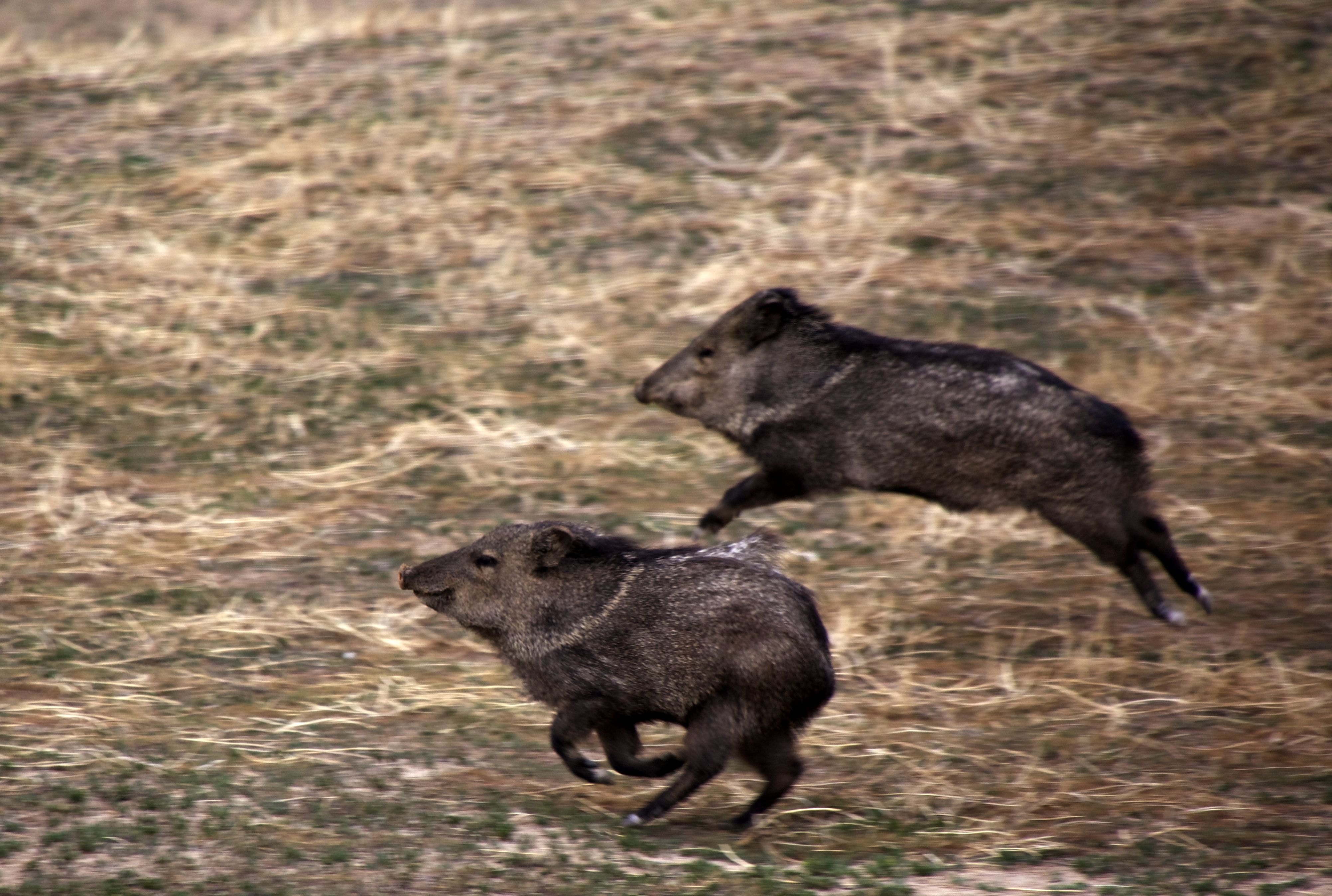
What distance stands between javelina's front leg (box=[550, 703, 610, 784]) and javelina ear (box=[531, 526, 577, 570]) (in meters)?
0.47

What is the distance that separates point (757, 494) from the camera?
245 inches

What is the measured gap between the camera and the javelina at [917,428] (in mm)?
5922

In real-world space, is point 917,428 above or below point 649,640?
above

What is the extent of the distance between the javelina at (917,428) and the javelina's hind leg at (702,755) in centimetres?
191

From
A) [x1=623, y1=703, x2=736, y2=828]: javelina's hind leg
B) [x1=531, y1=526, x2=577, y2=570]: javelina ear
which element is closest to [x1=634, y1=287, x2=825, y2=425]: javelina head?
[x1=531, y1=526, x2=577, y2=570]: javelina ear

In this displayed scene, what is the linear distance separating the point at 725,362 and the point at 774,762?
8.06 feet

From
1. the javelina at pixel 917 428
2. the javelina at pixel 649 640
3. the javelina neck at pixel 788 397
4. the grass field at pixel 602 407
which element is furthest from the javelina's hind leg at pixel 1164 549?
the javelina at pixel 649 640

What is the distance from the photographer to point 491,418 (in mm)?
8070

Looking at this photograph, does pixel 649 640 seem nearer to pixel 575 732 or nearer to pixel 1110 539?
pixel 575 732

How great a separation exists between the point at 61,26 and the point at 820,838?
37.6 feet

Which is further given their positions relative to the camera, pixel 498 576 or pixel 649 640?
pixel 498 576

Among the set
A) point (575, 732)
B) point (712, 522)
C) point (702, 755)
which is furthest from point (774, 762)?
point (712, 522)

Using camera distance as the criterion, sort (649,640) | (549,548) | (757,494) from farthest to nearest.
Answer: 1. (757,494)
2. (549,548)
3. (649,640)

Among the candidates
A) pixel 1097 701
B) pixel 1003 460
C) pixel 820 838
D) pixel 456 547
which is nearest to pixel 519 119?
pixel 456 547
